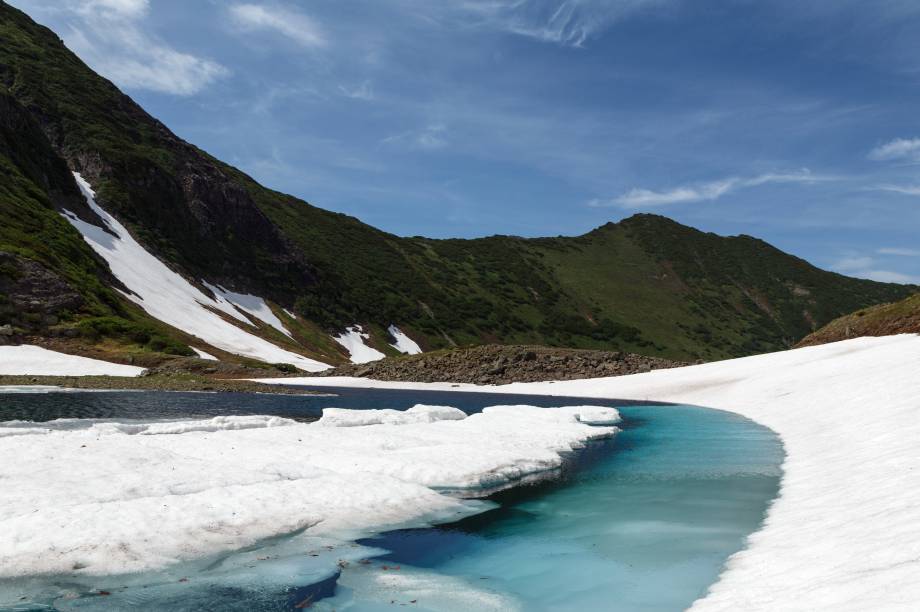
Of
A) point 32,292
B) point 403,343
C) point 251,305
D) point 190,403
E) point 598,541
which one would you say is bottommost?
point 598,541

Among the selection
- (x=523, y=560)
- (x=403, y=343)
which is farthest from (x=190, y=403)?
(x=403, y=343)

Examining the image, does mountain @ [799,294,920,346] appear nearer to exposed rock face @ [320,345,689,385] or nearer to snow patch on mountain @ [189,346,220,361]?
exposed rock face @ [320,345,689,385]

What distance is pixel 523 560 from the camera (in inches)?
546

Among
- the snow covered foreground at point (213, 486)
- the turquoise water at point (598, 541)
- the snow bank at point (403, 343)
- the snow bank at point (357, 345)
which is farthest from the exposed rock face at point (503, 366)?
the turquoise water at point (598, 541)

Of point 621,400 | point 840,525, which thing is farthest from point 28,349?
point 840,525

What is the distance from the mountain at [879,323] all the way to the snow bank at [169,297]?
8670 centimetres

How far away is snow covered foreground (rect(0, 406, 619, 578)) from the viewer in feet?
40.8

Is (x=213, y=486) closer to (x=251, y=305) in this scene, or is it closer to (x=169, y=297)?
(x=169, y=297)

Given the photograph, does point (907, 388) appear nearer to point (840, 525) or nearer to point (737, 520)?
point (737, 520)

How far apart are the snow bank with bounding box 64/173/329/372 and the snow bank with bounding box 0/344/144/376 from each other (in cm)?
3371

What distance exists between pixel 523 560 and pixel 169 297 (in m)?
124

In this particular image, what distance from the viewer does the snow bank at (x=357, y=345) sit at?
152375mm

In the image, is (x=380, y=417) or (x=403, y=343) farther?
(x=403, y=343)

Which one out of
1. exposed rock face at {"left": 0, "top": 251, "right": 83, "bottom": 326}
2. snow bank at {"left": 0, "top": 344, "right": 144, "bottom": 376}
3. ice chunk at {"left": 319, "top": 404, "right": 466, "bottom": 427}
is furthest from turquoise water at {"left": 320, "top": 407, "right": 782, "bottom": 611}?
exposed rock face at {"left": 0, "top": 251, "right": 83, "bottom": 326}
